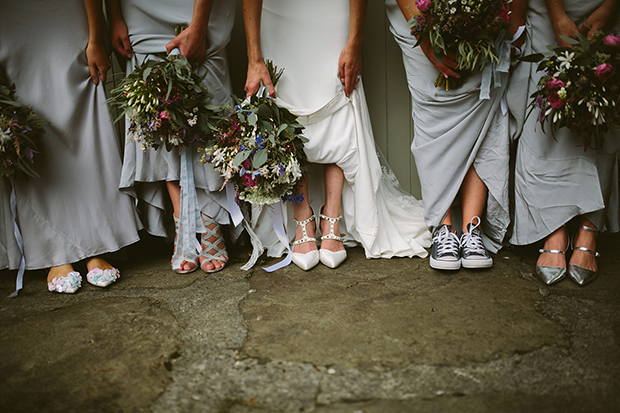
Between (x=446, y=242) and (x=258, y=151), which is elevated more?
(x=258, y=151)

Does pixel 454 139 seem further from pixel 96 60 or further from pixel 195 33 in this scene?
pixel 96 60

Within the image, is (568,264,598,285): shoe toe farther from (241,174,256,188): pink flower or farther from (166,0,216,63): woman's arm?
(166,0,216,63): woman's arm

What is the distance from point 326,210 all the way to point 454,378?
1217mm

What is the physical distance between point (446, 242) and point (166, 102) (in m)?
1.44

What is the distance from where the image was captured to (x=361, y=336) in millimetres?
1440

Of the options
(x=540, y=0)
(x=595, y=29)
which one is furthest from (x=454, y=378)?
(x=540, y=0)

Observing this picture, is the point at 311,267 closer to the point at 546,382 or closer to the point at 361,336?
the point at 361,336

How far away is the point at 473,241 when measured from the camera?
2035 mm

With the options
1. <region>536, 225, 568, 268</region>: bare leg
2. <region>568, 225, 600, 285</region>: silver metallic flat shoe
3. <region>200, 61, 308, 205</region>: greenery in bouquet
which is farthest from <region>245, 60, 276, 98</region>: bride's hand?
<region>568, 225, 600, 285</region>: silver metallic flat shoe

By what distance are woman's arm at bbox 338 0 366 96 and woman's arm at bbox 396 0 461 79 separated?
19cm

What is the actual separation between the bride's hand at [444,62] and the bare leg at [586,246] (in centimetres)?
90

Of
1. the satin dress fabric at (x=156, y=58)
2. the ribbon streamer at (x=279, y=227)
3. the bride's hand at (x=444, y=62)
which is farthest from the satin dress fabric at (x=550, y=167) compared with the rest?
the satin dress fabric at (x=156, y=58)

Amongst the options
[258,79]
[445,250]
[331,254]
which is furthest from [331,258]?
[258,79]

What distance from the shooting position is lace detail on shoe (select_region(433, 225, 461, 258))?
2.00 metres
